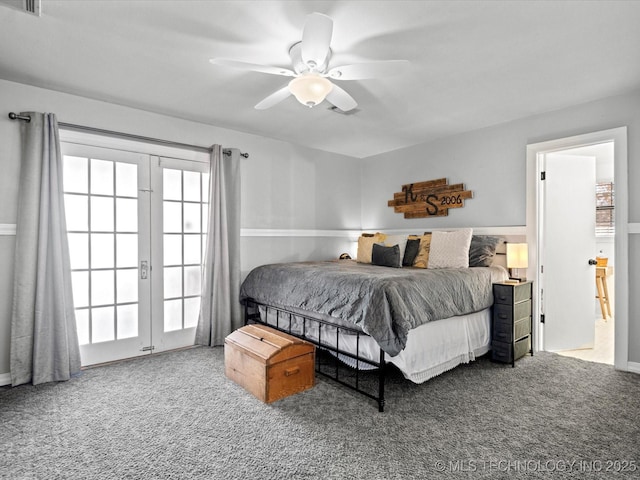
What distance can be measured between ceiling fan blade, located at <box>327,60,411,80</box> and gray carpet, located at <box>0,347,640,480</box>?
A: 222 cm

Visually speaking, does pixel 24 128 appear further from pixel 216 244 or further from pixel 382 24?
pixel 382 24

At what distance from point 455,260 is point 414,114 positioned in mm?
1572

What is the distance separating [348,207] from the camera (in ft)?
18.0

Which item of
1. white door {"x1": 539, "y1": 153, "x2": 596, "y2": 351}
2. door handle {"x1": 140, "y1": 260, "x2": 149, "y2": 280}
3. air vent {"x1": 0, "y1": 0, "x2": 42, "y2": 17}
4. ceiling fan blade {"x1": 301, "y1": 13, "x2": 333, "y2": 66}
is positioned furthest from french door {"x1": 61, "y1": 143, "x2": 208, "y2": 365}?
white door {"x1": 539, "y1": 153, "x2": 596, "y2": 351}

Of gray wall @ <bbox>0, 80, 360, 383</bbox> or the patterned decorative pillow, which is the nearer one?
gray wall @ <bbox>0, 80, 360, 383</bbox>

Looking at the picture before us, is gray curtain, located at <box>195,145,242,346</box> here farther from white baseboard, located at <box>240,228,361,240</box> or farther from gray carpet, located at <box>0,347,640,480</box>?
gray carpet, located at <box>0,347,640,480</box>

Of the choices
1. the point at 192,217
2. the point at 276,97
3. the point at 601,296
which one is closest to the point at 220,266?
the point at 192,217

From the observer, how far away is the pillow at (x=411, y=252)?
161 inches

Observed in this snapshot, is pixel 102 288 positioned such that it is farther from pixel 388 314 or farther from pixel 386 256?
pixel 386 256

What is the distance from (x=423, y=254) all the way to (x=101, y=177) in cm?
340

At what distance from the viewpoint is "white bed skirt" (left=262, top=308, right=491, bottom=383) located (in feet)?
8.51

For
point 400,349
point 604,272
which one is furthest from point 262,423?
point 604,272

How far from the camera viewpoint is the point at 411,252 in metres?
4.13

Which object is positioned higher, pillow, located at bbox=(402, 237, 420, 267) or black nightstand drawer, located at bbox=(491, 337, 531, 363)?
pillow, located at bbox=(402, 237, 420, 267)
